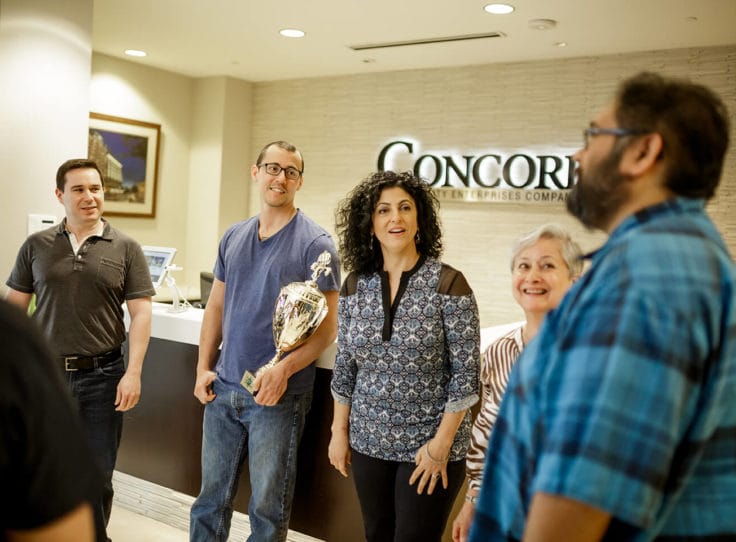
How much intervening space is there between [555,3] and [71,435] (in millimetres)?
4717

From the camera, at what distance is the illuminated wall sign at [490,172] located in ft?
21.2

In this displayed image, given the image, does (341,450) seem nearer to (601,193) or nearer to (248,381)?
(248,381)

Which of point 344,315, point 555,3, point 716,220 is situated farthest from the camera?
point 716,220

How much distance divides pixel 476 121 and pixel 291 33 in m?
1.91

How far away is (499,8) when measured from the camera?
16.4 feet

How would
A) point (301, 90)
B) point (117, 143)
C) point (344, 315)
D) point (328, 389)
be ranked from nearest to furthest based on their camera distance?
point (344, 315) → point (328, 389) → point (117, 143) → point (301, 90)

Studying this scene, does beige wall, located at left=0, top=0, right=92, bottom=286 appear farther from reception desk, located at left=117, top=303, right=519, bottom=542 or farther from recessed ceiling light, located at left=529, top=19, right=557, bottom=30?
recessed ceiling light, located at left=529, top=19, right=557, bottom=30

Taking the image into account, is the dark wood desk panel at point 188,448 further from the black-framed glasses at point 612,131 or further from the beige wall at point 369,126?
the beige wall at point 369,126

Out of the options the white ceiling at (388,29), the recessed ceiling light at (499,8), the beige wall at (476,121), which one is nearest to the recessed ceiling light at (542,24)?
the white ceiling at (388,29)

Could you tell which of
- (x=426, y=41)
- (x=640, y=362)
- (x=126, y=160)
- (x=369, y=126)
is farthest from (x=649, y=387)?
(x=126, y=160)

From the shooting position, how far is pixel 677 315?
94 cm

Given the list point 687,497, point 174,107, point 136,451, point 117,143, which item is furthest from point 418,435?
point 174,107

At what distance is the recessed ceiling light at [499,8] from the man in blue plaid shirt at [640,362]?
411 centimetres

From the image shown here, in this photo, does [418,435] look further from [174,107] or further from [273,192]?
[174,107]
